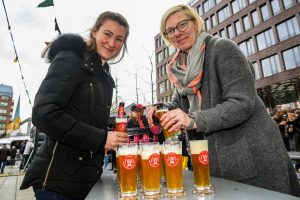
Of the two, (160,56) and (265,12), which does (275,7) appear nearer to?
(265,12)

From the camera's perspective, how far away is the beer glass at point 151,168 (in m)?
1.16

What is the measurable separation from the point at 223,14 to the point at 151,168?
36.3 metres

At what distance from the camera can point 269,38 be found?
90.7 feet

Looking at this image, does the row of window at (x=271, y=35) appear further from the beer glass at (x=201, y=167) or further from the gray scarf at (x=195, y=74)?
the beer glass at (x=201, y=167)

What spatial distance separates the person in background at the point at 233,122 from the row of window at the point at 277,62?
27432 millimetres

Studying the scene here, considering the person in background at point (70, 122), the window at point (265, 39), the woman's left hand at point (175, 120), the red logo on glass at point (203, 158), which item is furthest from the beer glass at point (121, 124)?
the window at point (265, 39)

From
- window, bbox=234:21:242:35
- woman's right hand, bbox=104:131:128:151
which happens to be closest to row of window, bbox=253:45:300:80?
window, bbox=234:21:242:35

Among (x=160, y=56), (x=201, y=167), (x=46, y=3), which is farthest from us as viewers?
(x=160, y=56)

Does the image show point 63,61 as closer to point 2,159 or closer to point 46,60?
point 46,60

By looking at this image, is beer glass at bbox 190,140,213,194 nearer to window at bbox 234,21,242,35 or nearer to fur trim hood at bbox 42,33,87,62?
fur trim hood at bbox 42,33,87,62

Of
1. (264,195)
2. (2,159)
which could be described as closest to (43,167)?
(264,195)

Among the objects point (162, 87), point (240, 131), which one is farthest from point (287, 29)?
point (240, 131)

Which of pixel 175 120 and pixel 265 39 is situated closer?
pixel 175 120

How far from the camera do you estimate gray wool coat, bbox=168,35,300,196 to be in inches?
57.8
